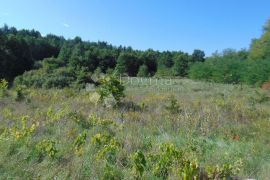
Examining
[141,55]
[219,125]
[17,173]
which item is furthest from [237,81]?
[17,173]

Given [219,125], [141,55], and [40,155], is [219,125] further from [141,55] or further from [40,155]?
[141,55]

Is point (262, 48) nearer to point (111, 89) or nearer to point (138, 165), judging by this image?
point (111, 89)

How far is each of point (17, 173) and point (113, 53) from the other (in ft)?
245

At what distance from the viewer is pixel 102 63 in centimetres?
7294

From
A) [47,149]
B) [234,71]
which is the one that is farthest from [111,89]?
[234,71]

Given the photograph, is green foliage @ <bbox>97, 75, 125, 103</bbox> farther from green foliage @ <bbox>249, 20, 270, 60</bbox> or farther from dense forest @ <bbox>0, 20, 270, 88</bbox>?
green foliage @ <bbox>249, 20, 270, 60</bbox>

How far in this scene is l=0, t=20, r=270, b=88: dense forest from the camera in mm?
30264

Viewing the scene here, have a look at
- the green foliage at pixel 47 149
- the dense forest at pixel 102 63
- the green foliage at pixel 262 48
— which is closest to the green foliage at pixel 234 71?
the dense forest at pixel 102 63

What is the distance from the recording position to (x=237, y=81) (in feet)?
159

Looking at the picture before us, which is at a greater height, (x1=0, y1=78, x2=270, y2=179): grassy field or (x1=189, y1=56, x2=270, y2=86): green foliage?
(x1=189, y1=56, x2=270, y2=86): green foliage

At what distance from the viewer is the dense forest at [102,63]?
30264mm

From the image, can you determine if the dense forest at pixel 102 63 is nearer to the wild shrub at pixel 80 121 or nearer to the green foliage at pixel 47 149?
the wild shrub at pixel 80 121

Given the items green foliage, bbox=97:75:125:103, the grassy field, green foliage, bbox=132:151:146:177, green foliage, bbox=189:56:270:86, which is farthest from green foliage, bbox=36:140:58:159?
green foliage, bbox=189:56:270:86

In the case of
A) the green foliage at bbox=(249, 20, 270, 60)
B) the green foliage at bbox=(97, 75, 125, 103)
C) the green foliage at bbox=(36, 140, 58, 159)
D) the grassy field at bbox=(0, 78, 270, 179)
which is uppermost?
the green foliage at bbox=(249, 20, 270, 60)
